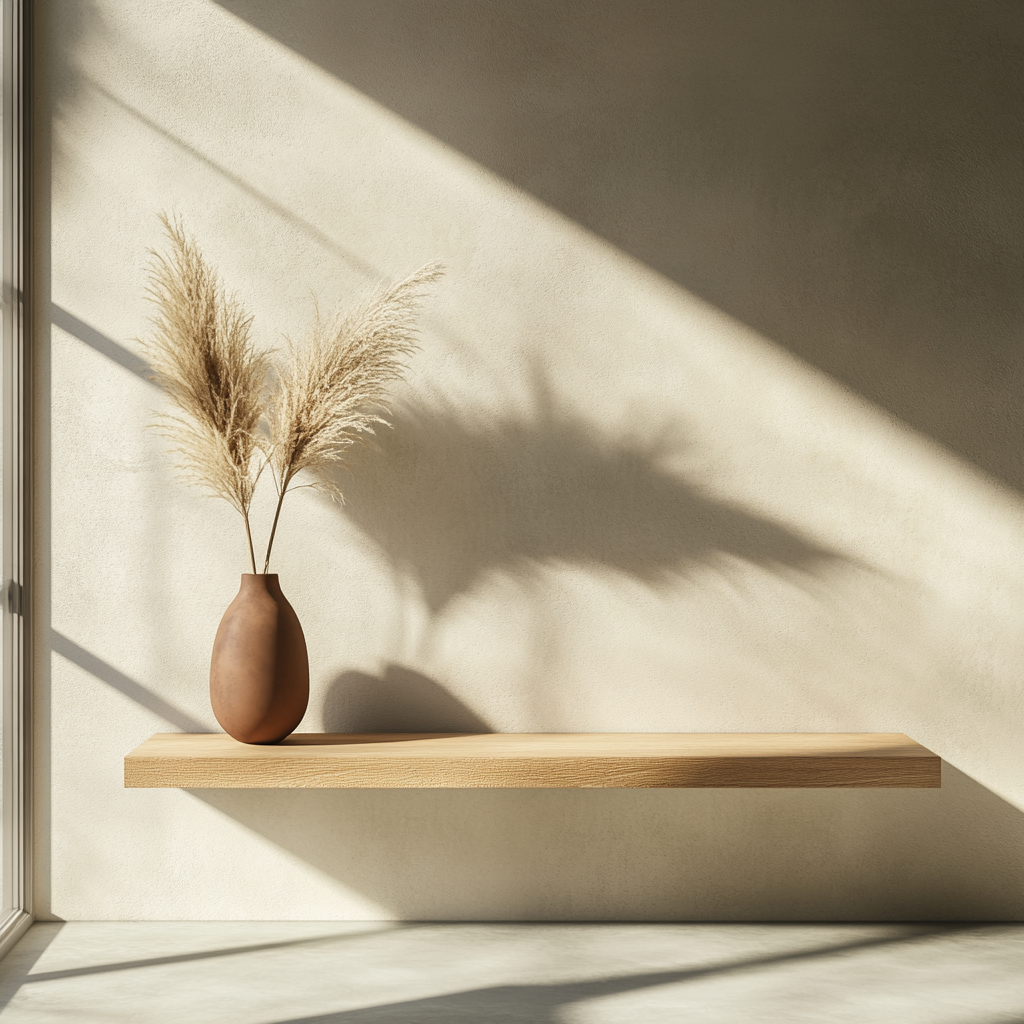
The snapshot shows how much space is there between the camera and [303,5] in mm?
2508

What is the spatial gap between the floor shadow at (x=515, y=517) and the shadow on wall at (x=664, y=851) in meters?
0.64

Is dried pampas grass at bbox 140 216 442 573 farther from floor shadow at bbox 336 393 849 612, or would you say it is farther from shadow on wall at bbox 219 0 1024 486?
shadow on wall at bbox 219 0 1024 486

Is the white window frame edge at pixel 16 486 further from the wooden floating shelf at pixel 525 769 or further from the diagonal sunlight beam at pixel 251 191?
the wooden floating shelf at pixel 525 769

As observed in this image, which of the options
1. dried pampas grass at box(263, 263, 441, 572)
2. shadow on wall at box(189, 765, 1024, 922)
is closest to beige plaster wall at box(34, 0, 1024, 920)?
shadow on wall at box(189, 765, 1024, 922)

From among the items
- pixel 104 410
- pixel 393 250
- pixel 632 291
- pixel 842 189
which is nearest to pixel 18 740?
pixel 104 410

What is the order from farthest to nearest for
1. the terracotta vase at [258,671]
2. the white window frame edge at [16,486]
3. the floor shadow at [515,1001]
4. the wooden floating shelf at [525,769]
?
1. the white window frame edge at [16,486]
2. the terracotta vase at [258,671]
3. the wooden floating shelf at [525,769]
4. the floor shadow at [515,1001]

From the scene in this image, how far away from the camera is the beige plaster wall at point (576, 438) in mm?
2482

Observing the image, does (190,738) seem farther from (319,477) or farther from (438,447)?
(438,447)

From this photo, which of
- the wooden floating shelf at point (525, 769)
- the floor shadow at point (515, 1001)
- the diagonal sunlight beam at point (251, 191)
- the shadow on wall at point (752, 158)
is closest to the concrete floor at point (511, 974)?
the floor shadow at point (515, 1001)

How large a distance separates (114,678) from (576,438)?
4.76ft

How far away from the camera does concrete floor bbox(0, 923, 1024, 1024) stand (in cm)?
198

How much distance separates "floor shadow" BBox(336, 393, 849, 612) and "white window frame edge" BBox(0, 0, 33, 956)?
3.07 ft

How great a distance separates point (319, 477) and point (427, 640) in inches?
21.5

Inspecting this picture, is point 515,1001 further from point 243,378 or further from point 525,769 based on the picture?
point 243,378
